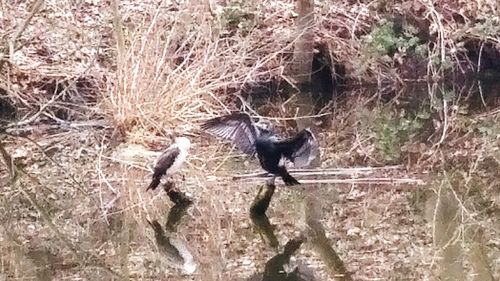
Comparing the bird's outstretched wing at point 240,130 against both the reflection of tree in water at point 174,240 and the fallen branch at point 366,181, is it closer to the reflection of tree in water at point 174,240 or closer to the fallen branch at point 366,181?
the reflection of tree in water at point 174,240

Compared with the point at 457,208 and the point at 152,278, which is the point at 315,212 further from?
the point at 152,278

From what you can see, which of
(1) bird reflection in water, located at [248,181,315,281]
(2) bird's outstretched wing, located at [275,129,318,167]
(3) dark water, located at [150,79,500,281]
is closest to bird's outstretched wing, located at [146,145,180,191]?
(3) dark water, located at [150,79,500,281]

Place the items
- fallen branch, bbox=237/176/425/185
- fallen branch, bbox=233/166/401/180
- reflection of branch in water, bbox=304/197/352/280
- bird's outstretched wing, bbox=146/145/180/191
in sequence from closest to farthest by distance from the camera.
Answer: reflection of branch in water, bbox=304/197/352/280
bird's outstretched wing, bbox=146/145/180/191
fallen branch, bbox=237/176/425/185
fallen branch, bbox=233/166/401/180

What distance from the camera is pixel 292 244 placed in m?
4.10

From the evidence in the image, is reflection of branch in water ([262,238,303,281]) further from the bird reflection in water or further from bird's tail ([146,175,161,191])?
bird's tail ([146,175,161,191])

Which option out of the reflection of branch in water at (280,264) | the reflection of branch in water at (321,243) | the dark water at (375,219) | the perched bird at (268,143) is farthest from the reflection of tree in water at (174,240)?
the reflection of branch in water at (321,243)

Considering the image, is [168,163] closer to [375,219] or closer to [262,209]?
[262,209]

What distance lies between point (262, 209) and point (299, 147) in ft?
1.31

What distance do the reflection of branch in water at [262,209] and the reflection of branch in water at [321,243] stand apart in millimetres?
184

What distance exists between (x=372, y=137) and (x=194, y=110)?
129cm

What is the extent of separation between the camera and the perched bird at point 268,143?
4.33 m

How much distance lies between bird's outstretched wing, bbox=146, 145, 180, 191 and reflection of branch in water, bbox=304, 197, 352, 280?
0.71 meters

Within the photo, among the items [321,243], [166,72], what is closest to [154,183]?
[321,243]

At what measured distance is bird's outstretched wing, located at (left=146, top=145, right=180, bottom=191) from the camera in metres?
4.77
